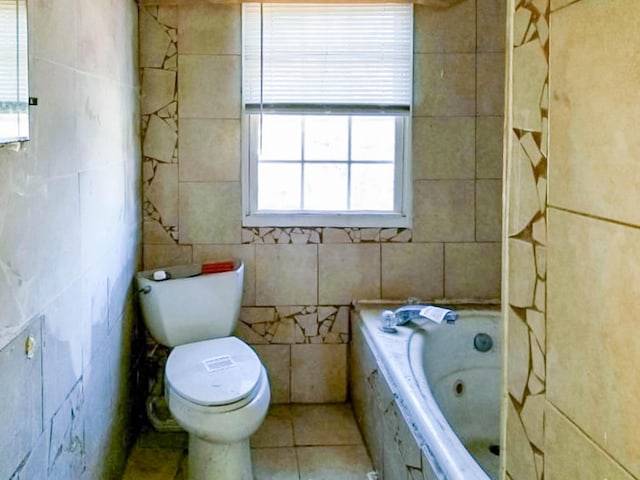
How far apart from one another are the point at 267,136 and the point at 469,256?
1.18 m

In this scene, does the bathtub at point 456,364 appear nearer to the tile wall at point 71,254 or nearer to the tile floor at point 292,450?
the tile floor at point 292,450

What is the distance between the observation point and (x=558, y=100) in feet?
2.98

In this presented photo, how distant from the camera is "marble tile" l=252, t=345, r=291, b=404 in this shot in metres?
3.54

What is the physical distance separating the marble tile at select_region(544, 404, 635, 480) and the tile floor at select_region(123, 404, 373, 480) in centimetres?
201

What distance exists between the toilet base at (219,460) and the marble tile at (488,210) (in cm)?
161

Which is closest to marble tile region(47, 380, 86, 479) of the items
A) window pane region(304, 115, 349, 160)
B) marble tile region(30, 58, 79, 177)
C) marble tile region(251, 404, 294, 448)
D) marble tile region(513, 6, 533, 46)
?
marble tile region(30, 58, 79, 177)

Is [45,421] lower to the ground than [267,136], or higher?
lower

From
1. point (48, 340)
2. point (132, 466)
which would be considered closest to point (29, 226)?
point (48, 340)

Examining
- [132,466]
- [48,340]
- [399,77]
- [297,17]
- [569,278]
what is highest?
[297,17]

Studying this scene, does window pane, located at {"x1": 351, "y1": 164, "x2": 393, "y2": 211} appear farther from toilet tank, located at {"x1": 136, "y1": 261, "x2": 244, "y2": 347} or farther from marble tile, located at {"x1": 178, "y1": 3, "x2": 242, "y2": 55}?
marble tile, located at {"x1": 178, "y1": 3, "x2": 242, "y2": 55}

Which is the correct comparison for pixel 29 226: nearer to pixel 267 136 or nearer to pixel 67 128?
pixel 67 128

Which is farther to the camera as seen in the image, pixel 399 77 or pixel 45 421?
pixel 399 77

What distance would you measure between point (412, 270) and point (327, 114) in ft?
2.91

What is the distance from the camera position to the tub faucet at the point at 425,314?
10.2 ft
